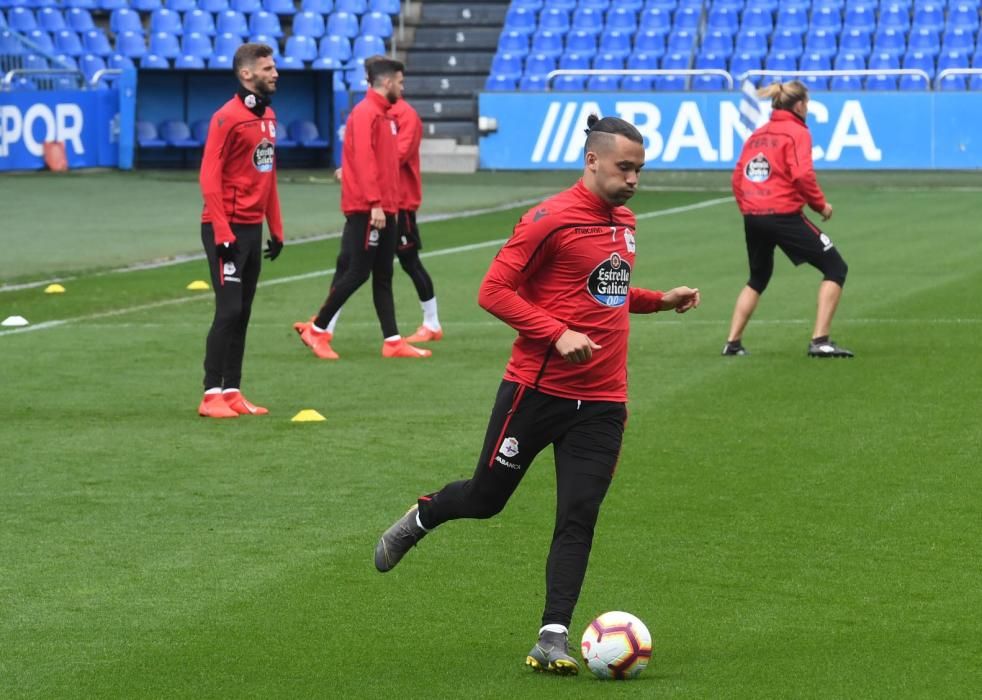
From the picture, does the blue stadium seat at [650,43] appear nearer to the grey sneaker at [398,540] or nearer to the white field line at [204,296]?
the white field line at [204,296]

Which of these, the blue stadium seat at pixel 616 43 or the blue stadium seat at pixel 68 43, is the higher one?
the blue stadium seat at pixel 616 43

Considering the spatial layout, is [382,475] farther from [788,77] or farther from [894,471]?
[788,77]

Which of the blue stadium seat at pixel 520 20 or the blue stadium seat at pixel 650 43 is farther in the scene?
the blue stadium seat at pixel 520 20

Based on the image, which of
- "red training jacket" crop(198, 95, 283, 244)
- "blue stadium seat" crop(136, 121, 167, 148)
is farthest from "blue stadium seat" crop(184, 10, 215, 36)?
"red training jacket" crop(198, 95, 283, 244)

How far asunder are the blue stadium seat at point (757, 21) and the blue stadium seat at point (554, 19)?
386 cm

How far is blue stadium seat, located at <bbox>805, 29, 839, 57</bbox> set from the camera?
36531 millimetres

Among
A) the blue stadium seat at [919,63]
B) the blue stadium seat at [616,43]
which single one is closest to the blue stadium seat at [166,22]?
the blue stadium seat at [616,43]

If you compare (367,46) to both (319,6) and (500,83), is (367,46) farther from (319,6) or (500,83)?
(500,83)

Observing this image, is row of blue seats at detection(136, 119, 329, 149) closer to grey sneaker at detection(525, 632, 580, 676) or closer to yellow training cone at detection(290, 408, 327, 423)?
yellow training cone at detection(290, 408, 327, 423)

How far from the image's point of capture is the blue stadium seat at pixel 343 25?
39.7 metres

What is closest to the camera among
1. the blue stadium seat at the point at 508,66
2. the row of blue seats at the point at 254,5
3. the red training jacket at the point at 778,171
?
the red training jacket at the point at 778,171

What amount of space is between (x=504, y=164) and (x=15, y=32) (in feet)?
35.1

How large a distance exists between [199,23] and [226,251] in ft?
98.1

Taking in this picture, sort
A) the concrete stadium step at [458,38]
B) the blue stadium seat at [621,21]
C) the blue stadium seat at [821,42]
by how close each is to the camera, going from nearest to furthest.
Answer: the blue stadium seat at [821,42]
the blue stadium seat at [621,21]
the concrete stadium step at [458,38]
